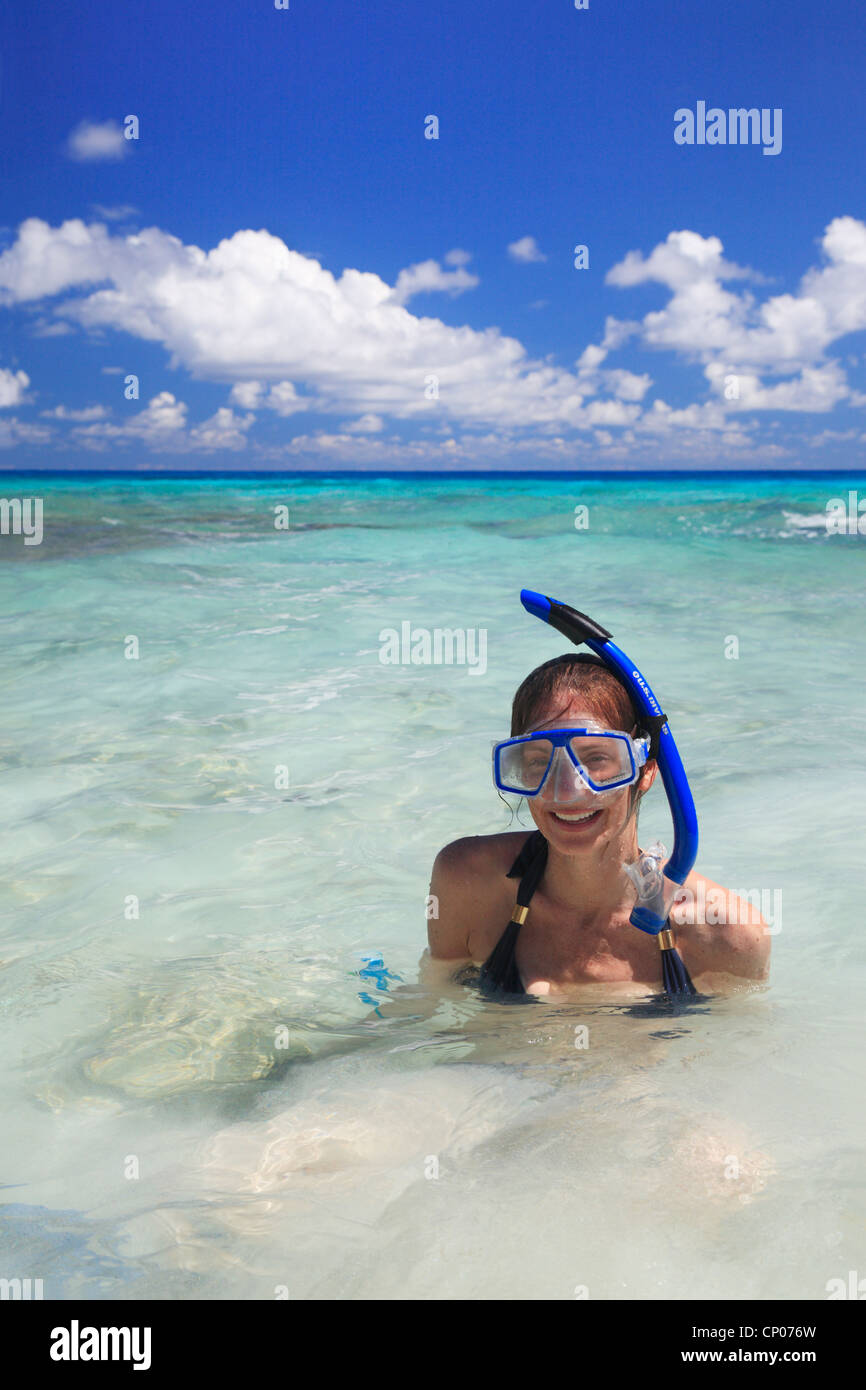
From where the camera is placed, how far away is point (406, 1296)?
170 cm

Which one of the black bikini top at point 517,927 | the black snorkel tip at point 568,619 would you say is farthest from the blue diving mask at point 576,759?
the black bikini top at point 517,927

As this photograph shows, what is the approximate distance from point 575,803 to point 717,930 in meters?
0.56

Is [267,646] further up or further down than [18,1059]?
further up

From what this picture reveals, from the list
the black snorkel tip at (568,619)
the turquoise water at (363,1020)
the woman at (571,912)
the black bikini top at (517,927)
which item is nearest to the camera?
the turquoise water at (363,1020)

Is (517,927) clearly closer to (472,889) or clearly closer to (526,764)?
(472,889)

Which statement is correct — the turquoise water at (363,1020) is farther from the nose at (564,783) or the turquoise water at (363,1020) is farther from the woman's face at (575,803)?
the nose at (564,783)

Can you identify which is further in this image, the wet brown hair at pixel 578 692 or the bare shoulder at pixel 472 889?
the bare shoulder at pixel 472 889

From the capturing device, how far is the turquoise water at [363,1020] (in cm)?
180

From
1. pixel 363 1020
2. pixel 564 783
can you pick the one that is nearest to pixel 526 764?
pixel 564 783

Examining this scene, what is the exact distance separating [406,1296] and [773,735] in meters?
4.57

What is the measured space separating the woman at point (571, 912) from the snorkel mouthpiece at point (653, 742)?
0.15 m
